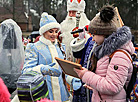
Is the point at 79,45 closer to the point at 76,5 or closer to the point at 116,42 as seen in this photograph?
the point at 116,42

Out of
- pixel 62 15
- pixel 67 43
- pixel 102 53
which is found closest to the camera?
pixel 102 53

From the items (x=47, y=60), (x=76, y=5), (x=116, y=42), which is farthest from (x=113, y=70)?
(x=76, y=5)

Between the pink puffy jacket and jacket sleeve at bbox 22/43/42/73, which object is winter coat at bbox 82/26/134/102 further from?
jacket sleeve at bbox 22/43/42/73

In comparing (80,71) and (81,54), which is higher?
(80,71)

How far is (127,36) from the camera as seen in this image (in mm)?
1729

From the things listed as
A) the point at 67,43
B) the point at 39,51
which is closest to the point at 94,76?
the point at 39,51

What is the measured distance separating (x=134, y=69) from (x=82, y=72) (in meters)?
0.48

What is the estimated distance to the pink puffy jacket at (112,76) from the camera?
1.64m

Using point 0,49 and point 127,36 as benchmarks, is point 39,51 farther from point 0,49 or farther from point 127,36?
point 0,49

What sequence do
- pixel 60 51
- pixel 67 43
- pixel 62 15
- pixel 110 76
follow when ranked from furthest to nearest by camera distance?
pixel 62 15 < pixel 67 43 < pixel 60 51 < pixel 110 76

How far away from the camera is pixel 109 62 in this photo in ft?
5.71

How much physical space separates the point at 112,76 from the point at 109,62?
14 centimetres

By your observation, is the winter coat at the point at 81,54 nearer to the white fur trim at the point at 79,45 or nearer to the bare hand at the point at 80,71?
the white fur trim at the point at 79,45

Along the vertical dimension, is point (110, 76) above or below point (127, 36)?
below
